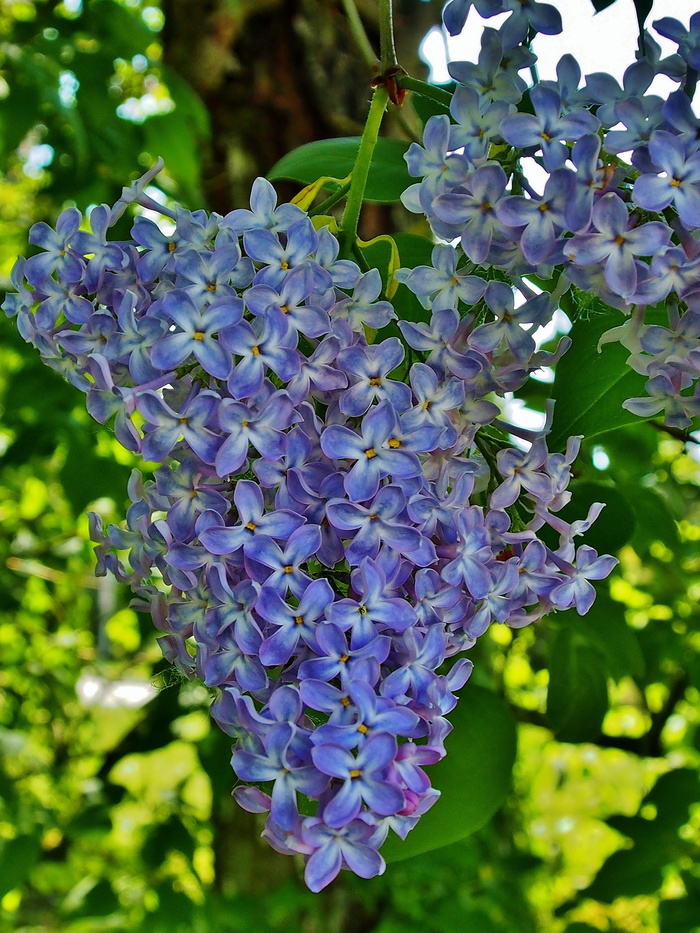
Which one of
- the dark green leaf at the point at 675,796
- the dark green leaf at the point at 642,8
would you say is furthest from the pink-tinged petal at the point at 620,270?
the dark green leaf at the point at 675,796

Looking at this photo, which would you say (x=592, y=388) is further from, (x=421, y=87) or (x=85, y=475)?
(x=85, y=475)

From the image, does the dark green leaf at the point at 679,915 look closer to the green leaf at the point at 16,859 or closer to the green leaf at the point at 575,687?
the green leaf at the point at 575,687

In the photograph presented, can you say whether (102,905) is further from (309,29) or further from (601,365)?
(309,29)

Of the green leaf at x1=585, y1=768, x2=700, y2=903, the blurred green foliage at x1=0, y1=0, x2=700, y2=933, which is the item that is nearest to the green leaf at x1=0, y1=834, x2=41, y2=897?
the blurred green foliage at x1=0, y1=0, x2=700, y2=933

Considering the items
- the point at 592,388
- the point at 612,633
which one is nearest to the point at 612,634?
the point at 612,633

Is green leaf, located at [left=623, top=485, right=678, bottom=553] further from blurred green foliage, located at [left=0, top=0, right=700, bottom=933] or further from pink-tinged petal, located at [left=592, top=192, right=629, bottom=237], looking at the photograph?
pink-tinged petal, located at [left=592, top=192, right=629, bottom=237]

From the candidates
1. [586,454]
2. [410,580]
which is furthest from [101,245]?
[586,454]
